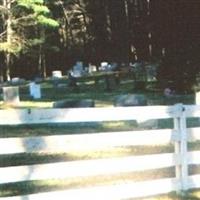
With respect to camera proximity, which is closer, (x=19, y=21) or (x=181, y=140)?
(x=181, y=140)

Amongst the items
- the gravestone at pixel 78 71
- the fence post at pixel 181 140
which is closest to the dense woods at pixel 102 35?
the gravestone at pixel 78 71

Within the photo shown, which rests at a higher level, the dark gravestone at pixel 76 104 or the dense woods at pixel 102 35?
the dense woods at pixel 102 35

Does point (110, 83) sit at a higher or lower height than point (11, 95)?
lower

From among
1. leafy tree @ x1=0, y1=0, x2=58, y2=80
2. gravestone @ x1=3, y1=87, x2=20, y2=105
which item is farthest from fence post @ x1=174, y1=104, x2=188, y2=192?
leafy tree @ x1=0, y1=0, x2=58, y2=80

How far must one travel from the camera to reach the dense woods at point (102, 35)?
2509cm

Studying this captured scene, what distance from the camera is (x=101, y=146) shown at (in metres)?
8.09

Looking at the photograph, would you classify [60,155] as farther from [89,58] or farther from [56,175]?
[89,58]

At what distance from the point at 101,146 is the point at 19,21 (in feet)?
135

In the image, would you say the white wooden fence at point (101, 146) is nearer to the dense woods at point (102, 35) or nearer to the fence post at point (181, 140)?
the fence post at point (181, 140)

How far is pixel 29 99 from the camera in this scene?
83.0 feet

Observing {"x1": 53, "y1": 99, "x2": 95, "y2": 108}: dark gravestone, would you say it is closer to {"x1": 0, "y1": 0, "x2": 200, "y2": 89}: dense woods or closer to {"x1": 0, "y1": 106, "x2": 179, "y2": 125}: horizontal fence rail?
{"x1": 0, "y1": 106, "x2": 179, "y2": 125}: horizontal fence rail

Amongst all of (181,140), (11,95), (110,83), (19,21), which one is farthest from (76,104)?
(19,21)

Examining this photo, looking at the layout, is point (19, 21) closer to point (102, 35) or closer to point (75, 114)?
point (102, 35)

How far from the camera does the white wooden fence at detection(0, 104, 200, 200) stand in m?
7.52
